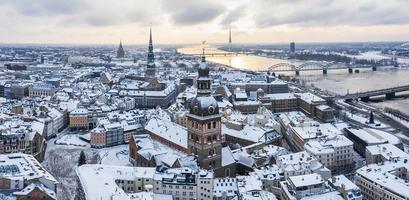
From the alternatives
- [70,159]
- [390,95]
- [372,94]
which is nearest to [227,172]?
[70,159]

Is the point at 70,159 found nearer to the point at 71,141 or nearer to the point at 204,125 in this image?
the point at 71,141

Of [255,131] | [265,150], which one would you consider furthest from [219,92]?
[265,150]

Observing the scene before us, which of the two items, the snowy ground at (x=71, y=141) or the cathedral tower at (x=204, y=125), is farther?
the snowy ground at (x=71, y=141)

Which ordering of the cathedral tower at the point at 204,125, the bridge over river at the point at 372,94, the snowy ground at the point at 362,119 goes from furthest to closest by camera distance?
1. the bridge over river at the point at 372,94
2. the snowy ground at the point at 362,119
3. the cathedral tower at the point at 204,125

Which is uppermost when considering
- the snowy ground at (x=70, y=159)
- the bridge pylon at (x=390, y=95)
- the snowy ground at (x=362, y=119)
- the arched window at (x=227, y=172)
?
the bridge pylon at (x=390, y=95)

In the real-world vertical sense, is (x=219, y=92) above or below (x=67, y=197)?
above

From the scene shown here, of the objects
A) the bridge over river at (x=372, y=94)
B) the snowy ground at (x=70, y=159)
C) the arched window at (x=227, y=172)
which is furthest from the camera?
the bridge over river at (x=372, y=94)

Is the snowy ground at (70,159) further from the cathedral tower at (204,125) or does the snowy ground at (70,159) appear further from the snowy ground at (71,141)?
the cathedral tower at (204,125)

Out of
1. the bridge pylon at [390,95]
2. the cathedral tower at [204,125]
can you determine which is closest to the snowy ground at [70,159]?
the cathedral tower at [204,125]

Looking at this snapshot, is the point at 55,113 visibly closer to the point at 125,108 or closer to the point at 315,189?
the point at 125,108
